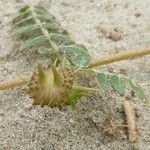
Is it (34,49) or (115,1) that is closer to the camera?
(34,49)

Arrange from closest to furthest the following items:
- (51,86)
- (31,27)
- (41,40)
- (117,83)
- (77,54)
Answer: (51,86) → (117,83) → (77,54) → (41,40) → (31,27)

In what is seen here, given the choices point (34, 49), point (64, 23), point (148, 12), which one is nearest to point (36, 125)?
point (34, 49)

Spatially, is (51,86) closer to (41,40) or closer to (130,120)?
(130,120)

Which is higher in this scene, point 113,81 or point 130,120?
point 113,81

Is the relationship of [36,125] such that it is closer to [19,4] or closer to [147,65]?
[147,65]

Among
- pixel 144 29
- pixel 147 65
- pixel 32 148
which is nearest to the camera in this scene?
pixel 32 148

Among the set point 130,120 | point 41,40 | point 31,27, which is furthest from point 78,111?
point 31,27
